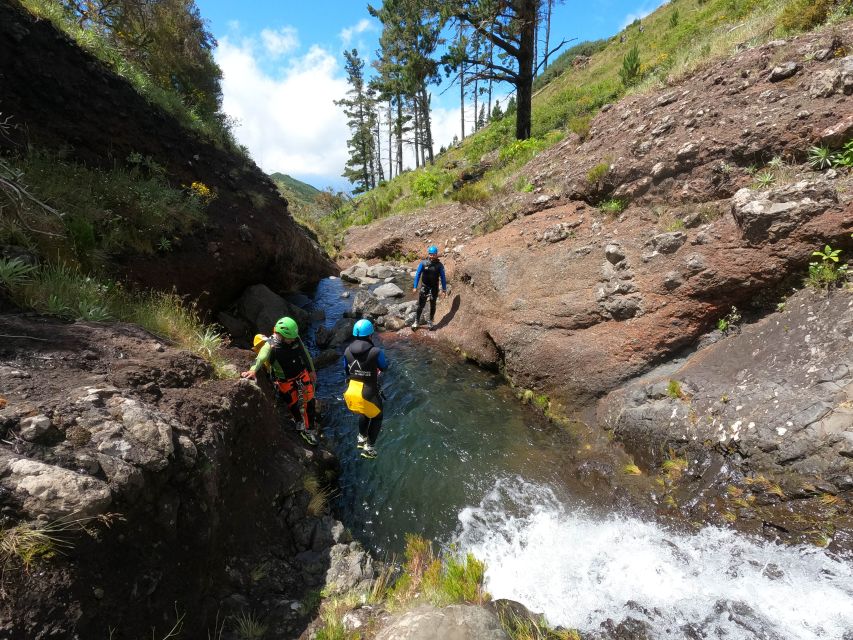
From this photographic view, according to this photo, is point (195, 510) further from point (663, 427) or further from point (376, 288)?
point (376, 288)

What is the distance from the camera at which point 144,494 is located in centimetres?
298

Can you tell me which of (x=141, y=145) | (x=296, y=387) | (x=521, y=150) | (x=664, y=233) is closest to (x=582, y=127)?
(x=521, y=150)

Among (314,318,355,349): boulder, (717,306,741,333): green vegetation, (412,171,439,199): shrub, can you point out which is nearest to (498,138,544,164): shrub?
(412,171,439,199): shrub

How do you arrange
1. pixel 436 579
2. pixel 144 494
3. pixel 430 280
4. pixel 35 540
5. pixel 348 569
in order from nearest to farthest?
pixel 35 540 → pixel 144 494 → pixel 436 579 → pixel 348 569 → pixel 430 280

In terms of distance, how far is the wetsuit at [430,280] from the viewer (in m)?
11.2

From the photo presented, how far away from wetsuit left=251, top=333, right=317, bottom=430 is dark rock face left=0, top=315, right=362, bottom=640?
3.28 ft

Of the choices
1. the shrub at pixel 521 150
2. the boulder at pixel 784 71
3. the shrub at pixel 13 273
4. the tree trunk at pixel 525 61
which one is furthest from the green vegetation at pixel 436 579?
the tree trunk at pixel 525 61

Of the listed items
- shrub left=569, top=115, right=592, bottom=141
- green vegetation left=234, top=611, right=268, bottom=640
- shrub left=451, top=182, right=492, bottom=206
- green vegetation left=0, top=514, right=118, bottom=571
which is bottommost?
green vegetation left=234, top=611, right=268, bottom=640

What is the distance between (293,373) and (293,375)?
0.03 meters

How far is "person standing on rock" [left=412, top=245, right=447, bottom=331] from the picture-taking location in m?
11.1

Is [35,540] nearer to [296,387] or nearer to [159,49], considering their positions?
[296,387]

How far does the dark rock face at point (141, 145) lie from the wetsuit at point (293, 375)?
3.65 meters

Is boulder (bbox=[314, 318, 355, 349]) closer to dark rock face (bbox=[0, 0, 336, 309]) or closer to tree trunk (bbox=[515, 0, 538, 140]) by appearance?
dark rock face (bbox=[0, 0, 336, 309])

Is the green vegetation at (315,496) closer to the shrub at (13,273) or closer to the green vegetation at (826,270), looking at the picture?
the shrub at (13,273)
